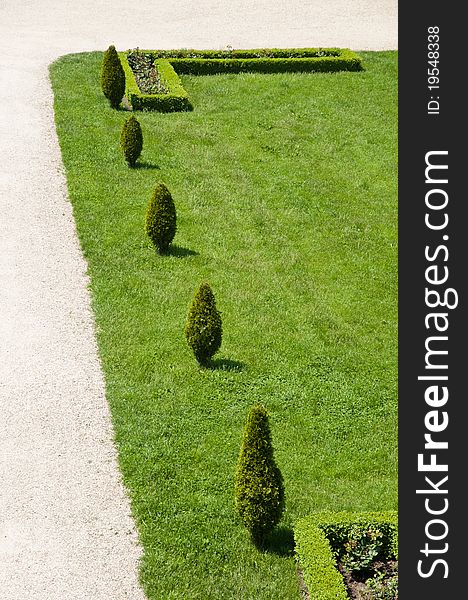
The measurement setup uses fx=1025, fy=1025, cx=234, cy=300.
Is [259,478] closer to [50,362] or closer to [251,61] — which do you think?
[50,362]

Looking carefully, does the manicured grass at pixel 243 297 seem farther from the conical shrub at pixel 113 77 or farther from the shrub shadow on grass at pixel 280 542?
the conical shrub at pixel 113 77

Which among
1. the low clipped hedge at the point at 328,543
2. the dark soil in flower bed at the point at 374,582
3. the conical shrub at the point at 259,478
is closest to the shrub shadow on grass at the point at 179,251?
the conical shrub at the point at 259,478

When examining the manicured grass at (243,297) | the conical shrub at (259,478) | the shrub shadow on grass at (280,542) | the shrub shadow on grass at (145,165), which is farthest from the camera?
the shrub shadow on grass at (145,165)

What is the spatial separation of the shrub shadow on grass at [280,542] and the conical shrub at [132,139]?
14157 millimetres

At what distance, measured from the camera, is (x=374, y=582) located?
13.2 m

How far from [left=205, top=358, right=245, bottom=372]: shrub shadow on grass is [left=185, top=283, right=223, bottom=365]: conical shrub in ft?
1.14

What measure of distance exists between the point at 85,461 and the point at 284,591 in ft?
13.0

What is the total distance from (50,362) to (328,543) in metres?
6.89

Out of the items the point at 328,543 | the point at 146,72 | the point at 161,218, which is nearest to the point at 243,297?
the point at 161,218

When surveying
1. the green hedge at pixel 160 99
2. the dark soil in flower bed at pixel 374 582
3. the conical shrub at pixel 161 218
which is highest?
the green hedge at pixel 160 99

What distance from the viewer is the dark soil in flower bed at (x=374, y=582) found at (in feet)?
42.5

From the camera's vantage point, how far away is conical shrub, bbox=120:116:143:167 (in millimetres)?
26188

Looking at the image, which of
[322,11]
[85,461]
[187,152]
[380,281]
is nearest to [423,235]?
[85,461]

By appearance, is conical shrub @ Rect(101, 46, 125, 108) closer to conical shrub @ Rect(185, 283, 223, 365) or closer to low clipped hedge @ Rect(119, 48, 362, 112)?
low clipped hedge @ Rect(119, 48, 362, 112)
